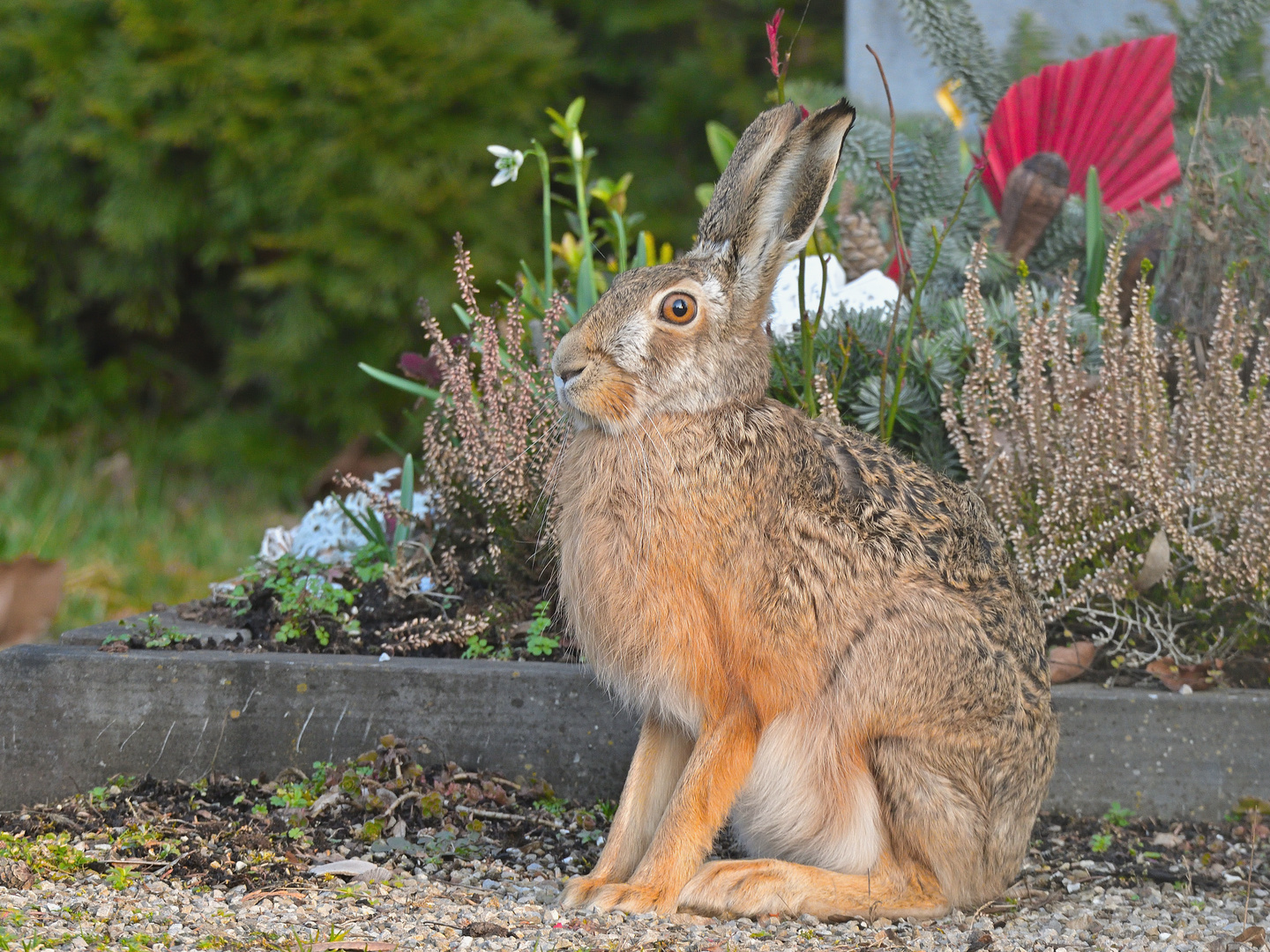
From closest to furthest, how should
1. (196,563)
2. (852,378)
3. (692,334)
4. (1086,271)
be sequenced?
1. (692,334)
2. (852,378)
3. (1086,271)
4. (196,563)

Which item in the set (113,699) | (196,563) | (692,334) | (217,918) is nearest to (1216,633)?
(692,334)

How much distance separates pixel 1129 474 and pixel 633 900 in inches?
69.4

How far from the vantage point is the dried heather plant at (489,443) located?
360cm

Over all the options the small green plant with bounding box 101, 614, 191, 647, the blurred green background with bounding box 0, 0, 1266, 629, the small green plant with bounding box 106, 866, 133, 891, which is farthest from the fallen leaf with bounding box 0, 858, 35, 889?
the blurred green background with bounding box 0, 0, 1266, 629

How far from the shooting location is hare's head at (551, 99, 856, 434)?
2.54m

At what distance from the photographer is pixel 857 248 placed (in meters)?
4.68

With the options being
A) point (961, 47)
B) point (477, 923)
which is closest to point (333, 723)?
point (477, 923)

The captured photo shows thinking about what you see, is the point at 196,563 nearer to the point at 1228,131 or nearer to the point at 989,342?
the point at 989,342

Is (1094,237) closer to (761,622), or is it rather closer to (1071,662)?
(1071,662)

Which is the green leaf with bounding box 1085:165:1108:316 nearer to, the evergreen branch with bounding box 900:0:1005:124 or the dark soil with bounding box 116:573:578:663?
the evergreen branch with bounding box 900:0:1005:124

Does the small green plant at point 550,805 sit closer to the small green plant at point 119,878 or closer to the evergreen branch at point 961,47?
the small green plant at point 119,878

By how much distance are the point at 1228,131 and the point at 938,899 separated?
3413mm

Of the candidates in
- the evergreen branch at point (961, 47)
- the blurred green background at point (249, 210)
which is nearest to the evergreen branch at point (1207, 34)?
the evergreen branch at point (961, 47)

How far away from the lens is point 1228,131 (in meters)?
4.74
